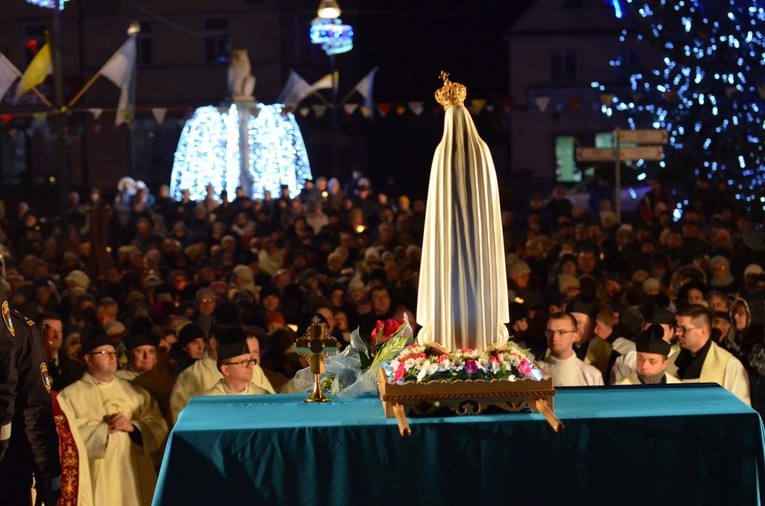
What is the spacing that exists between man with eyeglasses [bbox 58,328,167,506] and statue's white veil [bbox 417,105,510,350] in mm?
3482

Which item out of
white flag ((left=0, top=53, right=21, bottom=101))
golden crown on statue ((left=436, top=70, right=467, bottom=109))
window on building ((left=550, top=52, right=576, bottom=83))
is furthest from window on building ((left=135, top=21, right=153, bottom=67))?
golden crown on statue ((left=436, top=70, right=467, bottom=109))

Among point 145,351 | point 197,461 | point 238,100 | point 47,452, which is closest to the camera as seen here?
point 197,461

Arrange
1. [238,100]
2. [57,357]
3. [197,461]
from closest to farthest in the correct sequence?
[197,461]
[57,357]
[238,100]

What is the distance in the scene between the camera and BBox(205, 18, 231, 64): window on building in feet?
177

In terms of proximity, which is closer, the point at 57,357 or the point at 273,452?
the point at 273,452

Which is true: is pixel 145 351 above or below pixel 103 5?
below

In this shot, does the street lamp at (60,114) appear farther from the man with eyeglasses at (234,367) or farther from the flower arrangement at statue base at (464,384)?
the flower arrangement at statue base at (464,384)

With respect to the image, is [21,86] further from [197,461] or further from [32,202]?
[32,202]

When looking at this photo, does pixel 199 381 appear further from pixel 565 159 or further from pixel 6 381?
pixel 565 159

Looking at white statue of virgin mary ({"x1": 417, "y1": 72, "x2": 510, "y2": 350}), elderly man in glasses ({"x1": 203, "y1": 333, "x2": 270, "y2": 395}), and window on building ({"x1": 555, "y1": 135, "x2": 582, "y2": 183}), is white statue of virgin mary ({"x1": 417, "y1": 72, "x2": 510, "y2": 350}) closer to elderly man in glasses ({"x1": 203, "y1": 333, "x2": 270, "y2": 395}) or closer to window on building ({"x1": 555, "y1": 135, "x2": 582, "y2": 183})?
elderly man in glasses ({"x1": 203, "y1": 333, "x2": 270, "y2": 395})

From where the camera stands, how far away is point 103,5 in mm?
54000

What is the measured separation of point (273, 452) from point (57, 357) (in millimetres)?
6159

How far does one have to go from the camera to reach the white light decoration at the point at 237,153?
3900 centimetres

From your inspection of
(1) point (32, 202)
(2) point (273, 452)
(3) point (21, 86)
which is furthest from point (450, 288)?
(1) point (32, 202)
